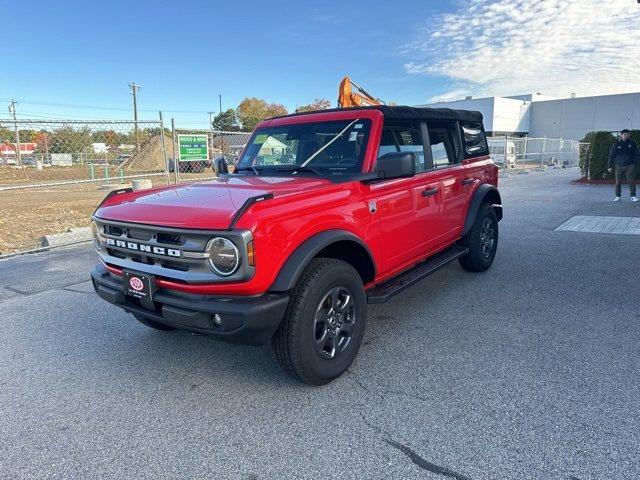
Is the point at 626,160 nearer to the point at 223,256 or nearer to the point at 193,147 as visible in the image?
the point at 193,147

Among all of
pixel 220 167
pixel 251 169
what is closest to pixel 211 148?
pixel 220 167

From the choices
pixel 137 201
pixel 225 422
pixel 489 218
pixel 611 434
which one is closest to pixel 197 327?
pixel 225 422

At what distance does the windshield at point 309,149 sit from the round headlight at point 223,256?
1.40 meters

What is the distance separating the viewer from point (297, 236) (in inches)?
114

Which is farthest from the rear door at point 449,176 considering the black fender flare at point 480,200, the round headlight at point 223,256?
the round headlight at point 223,256

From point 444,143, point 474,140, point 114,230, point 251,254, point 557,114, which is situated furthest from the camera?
point 557,114

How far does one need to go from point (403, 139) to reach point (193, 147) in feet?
23.0

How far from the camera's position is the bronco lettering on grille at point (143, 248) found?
9.31 ft

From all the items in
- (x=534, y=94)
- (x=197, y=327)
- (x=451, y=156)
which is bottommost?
(x=197, y=327)

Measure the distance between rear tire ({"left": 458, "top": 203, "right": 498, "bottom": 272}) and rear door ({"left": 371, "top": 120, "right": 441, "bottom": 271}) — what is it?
1.10 meters

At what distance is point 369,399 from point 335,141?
2.21 meters

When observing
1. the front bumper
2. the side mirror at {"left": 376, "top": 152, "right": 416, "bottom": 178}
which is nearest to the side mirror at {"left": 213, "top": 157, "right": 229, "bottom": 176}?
the side mirror at {"left": 376, "top": 152, "right": 416, "bottom": 178}

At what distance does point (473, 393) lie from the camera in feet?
9.82

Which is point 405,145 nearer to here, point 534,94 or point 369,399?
point 369,399
